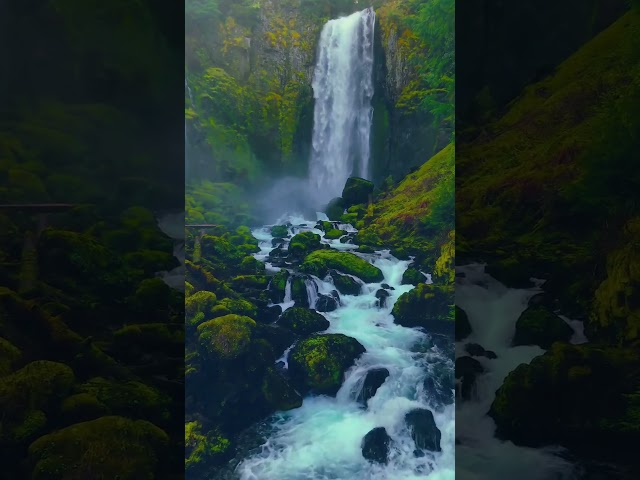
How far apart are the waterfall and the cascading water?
1.68 m

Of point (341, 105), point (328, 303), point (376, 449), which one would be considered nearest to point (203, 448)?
point (376, 449)

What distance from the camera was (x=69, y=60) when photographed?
143 inches

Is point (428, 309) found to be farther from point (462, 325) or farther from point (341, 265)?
point (341, 265)

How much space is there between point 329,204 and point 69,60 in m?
2.61

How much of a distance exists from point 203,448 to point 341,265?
2267mm

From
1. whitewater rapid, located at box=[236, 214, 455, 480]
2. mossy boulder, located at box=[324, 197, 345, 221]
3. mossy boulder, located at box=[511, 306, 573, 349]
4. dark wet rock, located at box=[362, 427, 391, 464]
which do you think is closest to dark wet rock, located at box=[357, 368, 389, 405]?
whitewater rapid, located at box=[236, 214, 455, 480]

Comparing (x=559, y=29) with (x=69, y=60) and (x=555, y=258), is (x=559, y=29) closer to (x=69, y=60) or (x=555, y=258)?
(x=555, y=258)

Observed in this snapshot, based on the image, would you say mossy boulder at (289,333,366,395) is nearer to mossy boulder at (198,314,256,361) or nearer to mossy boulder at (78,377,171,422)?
mossy boulder at (198,314,256,361)

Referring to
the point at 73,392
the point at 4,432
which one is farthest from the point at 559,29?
the point at 4,432

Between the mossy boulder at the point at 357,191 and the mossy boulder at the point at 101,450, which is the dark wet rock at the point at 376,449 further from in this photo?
the mossy boulder at the point at 357,191

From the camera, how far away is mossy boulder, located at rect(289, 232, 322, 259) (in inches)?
185

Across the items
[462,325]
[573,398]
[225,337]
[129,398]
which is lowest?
[129,398]

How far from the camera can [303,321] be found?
4629mm

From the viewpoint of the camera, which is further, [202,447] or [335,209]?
[335,209]
